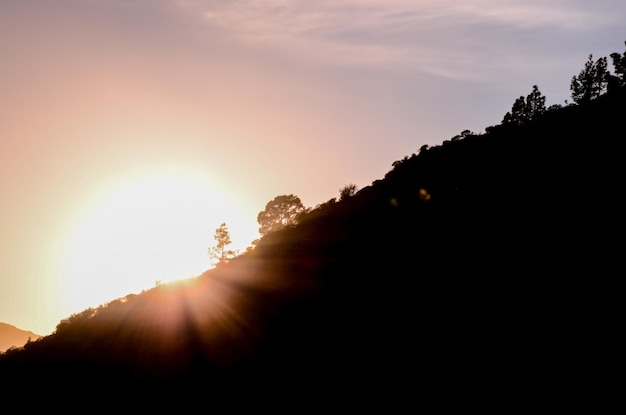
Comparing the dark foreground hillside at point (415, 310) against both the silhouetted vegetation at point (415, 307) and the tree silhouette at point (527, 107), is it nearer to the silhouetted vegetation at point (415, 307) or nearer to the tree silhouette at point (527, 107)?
the silhouetted vegetation at point (415, 307)

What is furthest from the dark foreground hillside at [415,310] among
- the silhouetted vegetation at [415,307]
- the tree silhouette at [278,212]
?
the tree silhouette at [278,212]

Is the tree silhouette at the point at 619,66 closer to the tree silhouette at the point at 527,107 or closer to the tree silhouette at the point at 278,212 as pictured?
the tree silhouette at the point at 527,107

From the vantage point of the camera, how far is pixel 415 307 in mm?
21062

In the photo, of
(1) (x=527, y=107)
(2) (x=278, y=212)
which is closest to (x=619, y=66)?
(1) (x=527, y=107)

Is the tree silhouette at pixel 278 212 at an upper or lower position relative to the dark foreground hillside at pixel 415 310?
upper

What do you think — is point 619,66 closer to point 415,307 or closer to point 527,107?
point 527,107

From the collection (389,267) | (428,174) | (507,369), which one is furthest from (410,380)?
(428,174)

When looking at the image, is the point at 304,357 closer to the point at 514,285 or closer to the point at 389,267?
the point at 389,267

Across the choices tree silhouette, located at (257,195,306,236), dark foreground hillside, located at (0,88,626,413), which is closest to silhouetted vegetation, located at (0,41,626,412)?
dark foreground hillside, located at (0,88,626,413)

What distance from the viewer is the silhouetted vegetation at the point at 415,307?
16375 millimetres

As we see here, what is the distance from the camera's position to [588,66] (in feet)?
247

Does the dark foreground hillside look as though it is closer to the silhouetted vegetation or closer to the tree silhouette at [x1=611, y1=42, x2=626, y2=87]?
the silhouetted vegetation

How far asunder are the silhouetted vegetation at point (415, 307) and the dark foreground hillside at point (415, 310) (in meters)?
0.09

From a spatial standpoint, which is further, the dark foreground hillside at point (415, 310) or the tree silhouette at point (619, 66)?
the tree silhouette at point (619, 66)
